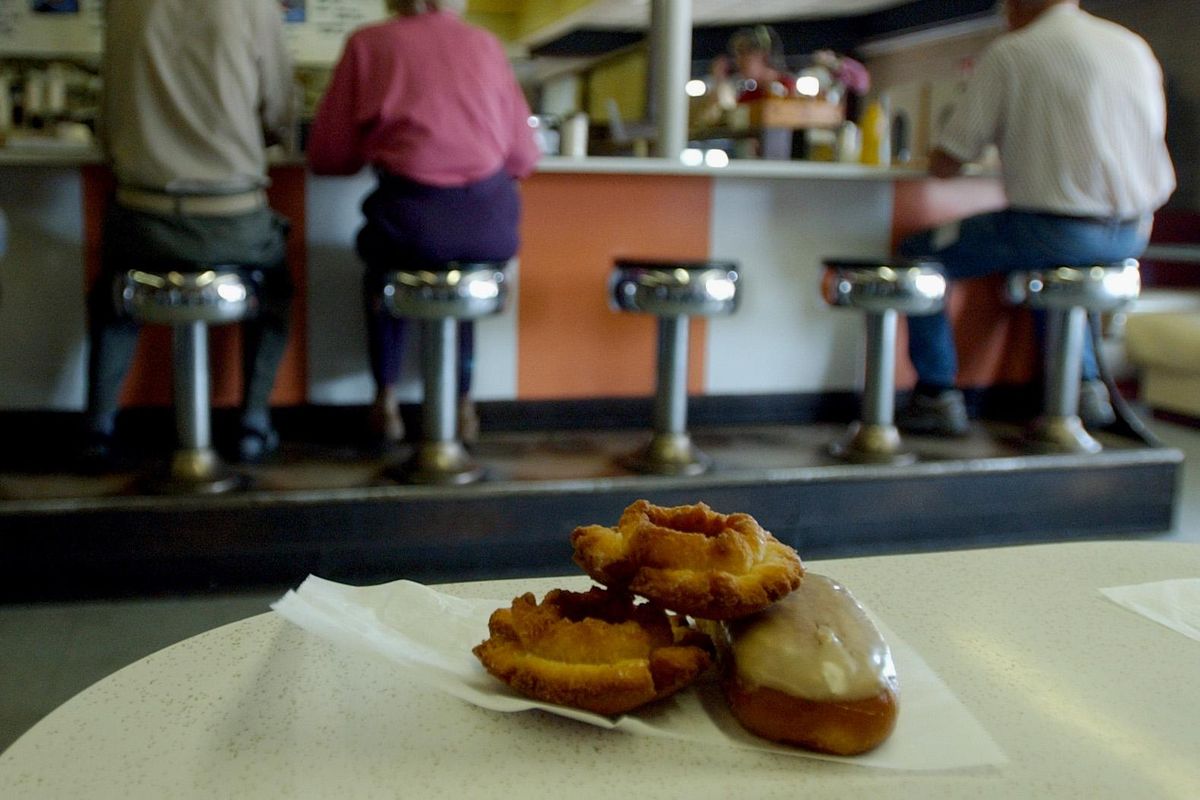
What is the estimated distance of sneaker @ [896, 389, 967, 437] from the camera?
4094mm

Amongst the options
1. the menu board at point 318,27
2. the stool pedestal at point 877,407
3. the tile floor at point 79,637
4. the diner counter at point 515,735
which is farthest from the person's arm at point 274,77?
the diner counter at point 515,735

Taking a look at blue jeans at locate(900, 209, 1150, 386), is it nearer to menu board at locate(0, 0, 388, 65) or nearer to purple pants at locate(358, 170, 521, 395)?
purple pants at locate(358, 170, 521, 395)

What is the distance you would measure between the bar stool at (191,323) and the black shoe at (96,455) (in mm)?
277

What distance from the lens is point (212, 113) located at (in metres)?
3.21

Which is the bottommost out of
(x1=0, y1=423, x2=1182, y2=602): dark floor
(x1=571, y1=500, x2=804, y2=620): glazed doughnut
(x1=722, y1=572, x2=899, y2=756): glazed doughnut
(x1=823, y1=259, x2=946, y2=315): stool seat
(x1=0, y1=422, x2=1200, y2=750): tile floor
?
(x1=0, y1=422, x2=1200, y2=750): tile floor

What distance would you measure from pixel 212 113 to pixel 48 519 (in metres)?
1.12

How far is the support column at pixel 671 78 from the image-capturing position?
3832mm

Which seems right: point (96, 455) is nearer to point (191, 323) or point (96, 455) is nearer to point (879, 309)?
point (191, 323)

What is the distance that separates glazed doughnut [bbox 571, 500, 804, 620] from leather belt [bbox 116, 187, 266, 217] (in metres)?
2.63

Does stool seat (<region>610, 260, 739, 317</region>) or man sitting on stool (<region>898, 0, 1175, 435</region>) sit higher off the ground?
man sitting on stool (<region>898, 0, 1175, 435</region>)

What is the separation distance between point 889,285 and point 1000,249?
0.57 metres

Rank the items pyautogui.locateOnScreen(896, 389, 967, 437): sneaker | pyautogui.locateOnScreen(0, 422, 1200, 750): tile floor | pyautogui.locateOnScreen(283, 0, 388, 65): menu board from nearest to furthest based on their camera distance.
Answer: pyautogui.locateOnScreen(0, 422, 1200, 750): tile floor → pyautogui.locateOnScreen(896, 389, 967, 437): sneaker → pyautogui.locateOnScreen(283, 0, 388, 65): menu board

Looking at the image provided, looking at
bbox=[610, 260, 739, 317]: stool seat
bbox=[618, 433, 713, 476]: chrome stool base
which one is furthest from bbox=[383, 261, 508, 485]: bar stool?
bbox=[618, 433, 713, 476]: chrome stool base

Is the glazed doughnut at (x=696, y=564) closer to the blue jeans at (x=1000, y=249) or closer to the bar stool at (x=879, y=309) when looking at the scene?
the bar stool at (x=879, y=309)
